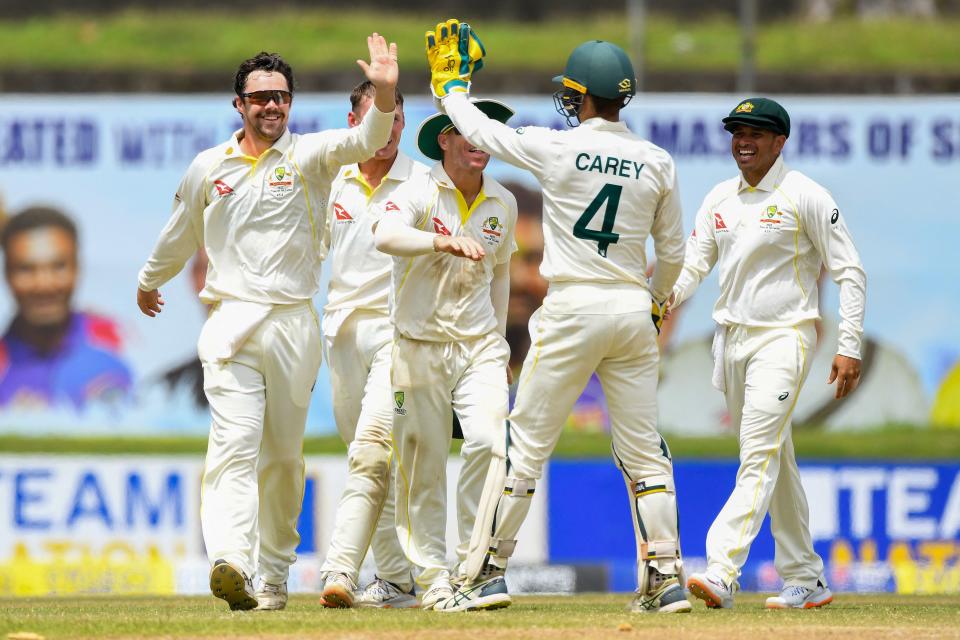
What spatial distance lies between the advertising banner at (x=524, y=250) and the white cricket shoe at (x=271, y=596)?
322 inches

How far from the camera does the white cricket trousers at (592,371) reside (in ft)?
25.2

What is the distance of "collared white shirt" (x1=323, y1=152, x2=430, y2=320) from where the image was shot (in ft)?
31.0

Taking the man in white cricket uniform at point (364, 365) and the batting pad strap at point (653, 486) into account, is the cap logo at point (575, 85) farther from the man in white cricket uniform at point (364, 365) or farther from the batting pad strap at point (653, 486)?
the batting pad strap at point (653, 486)

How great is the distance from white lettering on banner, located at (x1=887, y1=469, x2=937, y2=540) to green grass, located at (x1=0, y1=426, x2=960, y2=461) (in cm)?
220

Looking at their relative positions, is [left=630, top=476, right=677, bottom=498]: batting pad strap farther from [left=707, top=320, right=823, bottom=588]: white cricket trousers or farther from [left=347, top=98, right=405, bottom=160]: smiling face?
[left=347, top=98, right=405, bottom=160]: smiling face

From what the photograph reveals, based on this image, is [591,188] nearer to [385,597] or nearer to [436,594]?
[436,594]

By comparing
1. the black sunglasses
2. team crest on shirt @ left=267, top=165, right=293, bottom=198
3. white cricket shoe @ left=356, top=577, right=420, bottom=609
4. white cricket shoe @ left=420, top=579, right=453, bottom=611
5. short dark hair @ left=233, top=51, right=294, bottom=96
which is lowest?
white cricket shoe @ left=356, top=577, right=420, bottom=609

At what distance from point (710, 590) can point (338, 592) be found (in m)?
1.75

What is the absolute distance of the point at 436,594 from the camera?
8.44 metres

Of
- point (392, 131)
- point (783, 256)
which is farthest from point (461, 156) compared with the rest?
point (783, 256)

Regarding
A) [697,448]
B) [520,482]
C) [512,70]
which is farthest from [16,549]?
[512,70]

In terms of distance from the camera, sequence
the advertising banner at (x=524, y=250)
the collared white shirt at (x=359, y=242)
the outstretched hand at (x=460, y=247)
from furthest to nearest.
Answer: the advertising banner at (x=524, y=250) → the collared white shirt at (x=359, y=242) → the outstretched hand at (x=460, y=247)

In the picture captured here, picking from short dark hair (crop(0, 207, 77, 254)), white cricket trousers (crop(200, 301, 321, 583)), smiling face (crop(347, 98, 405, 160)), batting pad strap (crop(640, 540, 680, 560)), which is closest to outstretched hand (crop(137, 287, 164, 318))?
white cricket trousers (crop(200, 301, 321, 583))

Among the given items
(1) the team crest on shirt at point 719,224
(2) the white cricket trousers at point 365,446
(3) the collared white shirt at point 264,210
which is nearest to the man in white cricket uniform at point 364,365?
(2) the white cricket trousers at point 365,446
